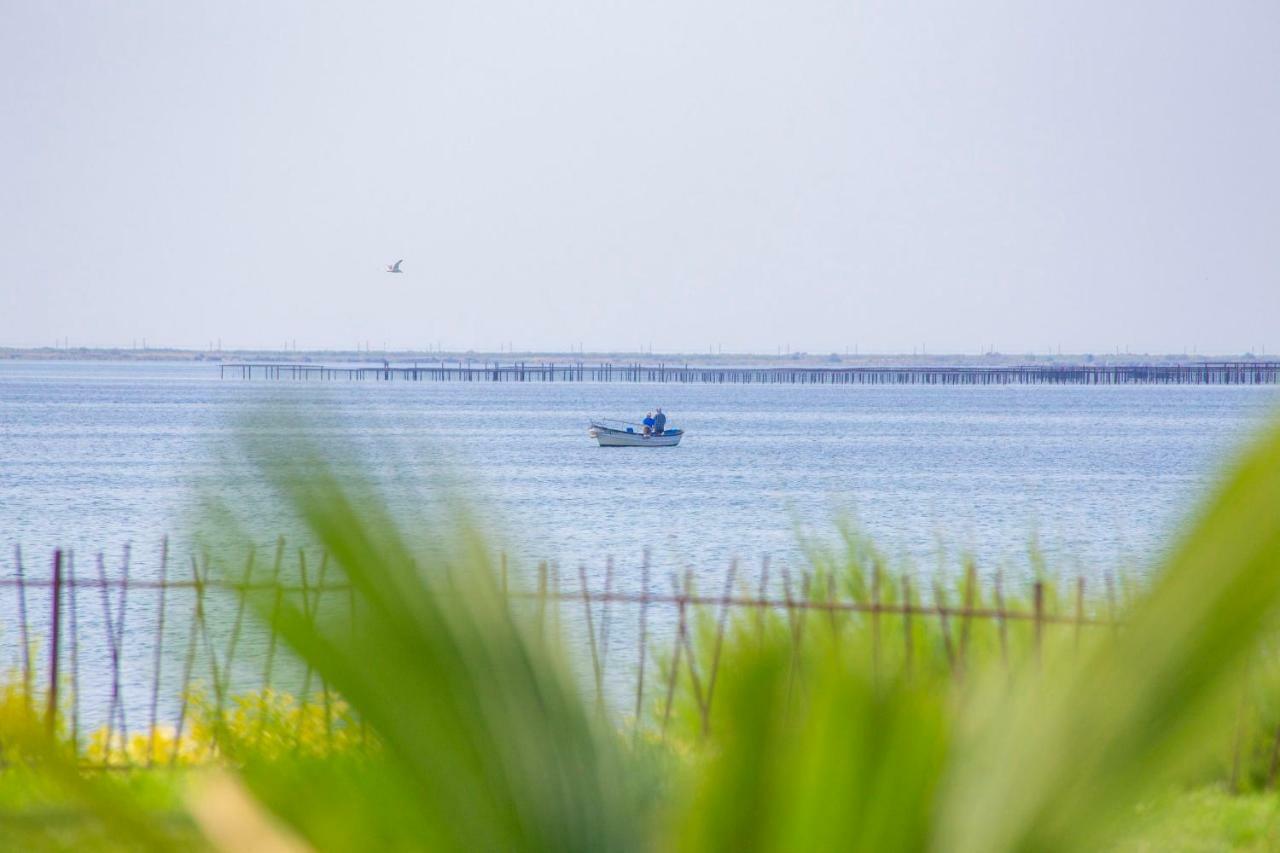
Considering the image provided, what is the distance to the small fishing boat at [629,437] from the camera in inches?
3548

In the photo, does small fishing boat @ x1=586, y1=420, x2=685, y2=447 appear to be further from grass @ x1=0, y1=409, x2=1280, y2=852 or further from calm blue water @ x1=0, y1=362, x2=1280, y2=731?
grass @ x1=0, y1=409, x2=1280, y2=852

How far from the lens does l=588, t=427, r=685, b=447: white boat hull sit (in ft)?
296

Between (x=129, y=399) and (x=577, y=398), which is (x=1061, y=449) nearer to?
(x=577, y=398)

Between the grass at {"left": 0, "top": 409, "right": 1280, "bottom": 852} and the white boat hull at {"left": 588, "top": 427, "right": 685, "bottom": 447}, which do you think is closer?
the grass at {"left": 0, "top": 409, "right": 1280, "bottom": 852}

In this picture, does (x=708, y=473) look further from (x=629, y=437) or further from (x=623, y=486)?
(x=629, y=437)

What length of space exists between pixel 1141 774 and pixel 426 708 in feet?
2.03

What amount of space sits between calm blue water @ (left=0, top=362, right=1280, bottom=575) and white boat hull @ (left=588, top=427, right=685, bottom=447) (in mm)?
664

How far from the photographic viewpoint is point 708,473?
76.4 m

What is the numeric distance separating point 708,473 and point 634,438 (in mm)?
14694

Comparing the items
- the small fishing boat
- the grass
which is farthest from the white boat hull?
the grass

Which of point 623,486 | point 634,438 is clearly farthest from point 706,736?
point 634,438

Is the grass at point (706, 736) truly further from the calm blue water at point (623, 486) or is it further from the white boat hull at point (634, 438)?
the white boat hull at point (634, 438)

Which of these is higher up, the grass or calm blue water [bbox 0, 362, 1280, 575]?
the grass

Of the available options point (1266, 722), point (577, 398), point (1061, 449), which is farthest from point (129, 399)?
point (1266, 722)
